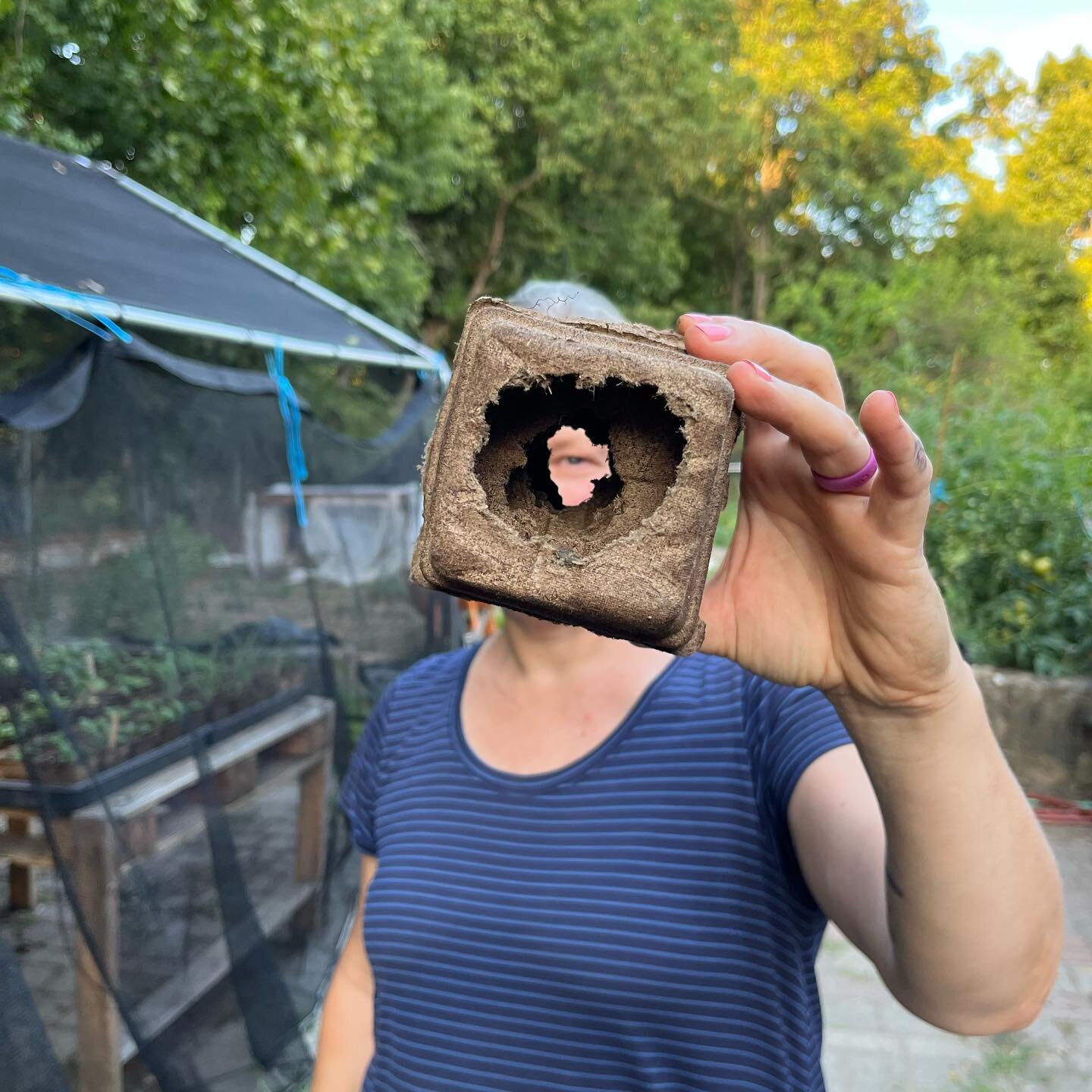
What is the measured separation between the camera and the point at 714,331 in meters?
1.10

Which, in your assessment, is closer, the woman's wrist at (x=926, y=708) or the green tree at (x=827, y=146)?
the woman's wrist at (x=926, y=708)

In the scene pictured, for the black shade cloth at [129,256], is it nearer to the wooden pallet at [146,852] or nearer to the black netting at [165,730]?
the black netting at [165,730]

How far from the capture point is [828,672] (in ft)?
3.66

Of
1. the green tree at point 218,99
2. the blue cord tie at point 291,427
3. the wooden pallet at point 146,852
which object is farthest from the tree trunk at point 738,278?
the wooden pallet at point 146,852

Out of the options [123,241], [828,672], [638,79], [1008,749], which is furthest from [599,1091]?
[638,79]

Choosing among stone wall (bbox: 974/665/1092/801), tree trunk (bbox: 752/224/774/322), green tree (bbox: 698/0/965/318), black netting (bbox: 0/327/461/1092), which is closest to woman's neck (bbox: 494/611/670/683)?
black netting (bbox: 0/327/461/1092)

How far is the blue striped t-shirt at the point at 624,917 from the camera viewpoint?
131 cm

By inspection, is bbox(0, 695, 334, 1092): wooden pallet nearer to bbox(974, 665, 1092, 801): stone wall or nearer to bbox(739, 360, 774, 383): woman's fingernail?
bbox(739, 360, 774, 383): woman's fingernail

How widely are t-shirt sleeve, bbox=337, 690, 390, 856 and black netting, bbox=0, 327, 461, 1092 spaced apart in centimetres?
98

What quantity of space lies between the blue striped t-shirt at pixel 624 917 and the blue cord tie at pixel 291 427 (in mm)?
2319

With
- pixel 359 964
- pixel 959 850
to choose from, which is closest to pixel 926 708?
pixel 959 850

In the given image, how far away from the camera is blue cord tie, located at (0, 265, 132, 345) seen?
2.22 metres

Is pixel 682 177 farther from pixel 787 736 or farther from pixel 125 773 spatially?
pixel 787 736

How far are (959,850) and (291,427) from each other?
302 cm
